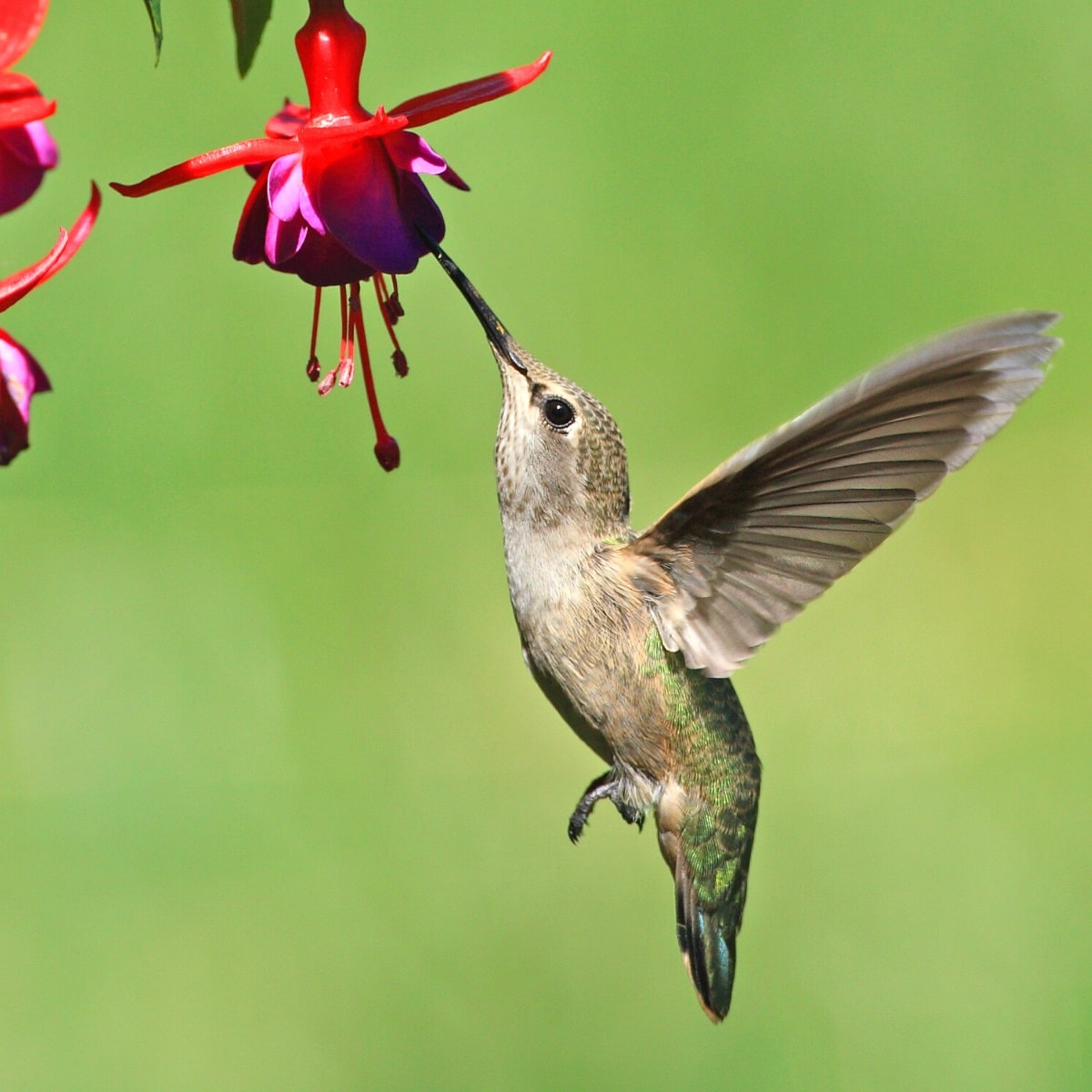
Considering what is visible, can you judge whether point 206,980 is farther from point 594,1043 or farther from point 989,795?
point 989,795

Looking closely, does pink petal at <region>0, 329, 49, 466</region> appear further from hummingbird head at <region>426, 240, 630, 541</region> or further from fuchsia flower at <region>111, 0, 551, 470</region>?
hummingbird head at <region>426, 240, 630, 541</region>

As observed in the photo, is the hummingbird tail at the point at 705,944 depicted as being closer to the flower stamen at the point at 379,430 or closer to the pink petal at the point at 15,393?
the flower stamen at the point at 379,430

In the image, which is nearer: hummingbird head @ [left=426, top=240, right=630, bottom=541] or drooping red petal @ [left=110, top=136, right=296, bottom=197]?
drooping red petal @ [left=110, top=136, right=296, bottom=197]

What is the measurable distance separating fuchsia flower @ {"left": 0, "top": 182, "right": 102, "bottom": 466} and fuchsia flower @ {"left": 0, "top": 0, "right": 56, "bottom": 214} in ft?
0.15

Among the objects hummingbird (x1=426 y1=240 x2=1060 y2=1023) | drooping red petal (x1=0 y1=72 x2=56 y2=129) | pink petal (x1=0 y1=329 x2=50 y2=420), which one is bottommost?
hummingbird (x1=426 y1=240 x2=1060 y2=1023)

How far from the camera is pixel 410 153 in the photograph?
0.93 meters

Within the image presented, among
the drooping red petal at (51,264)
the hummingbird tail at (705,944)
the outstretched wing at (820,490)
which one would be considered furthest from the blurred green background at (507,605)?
the drooping red petal at (51,264)

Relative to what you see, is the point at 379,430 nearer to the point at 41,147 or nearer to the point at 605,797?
the point at 41,147

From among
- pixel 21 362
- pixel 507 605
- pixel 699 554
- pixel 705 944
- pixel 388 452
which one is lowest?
pixel 507 605

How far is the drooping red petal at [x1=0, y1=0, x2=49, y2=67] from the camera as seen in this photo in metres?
0.74

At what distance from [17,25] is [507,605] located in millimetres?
1979

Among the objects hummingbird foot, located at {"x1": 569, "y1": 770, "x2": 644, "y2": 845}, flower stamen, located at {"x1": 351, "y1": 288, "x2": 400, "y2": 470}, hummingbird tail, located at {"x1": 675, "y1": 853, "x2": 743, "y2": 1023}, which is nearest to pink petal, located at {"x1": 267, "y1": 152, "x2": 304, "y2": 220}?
flower stamen, located at {"x1": 351, "y1": 288, "x2": 400, "y2": 470}

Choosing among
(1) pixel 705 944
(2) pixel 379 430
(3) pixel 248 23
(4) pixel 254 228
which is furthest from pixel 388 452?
(1) pixel 705 944

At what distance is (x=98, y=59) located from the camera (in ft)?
9.46
